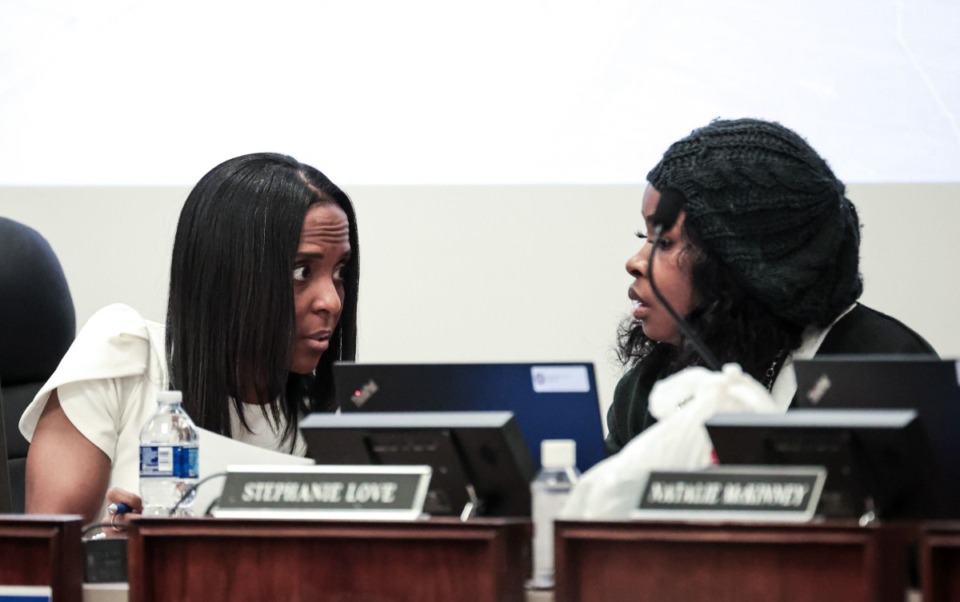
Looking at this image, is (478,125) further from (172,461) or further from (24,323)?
(172,461)

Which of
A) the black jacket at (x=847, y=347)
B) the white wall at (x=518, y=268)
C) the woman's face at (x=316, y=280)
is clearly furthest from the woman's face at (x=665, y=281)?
the white wall at (x=518, y=268)

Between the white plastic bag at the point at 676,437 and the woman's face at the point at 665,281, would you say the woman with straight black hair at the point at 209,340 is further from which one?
the white plastic bag at the point at 676,437

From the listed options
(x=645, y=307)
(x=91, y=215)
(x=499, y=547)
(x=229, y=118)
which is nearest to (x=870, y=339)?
(x=645, y=307)

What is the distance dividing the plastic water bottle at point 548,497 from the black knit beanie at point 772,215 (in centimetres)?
65

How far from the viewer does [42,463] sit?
1966 millimetres

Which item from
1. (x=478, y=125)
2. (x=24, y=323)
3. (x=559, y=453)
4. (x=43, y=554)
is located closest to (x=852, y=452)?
(x=559, y=453)

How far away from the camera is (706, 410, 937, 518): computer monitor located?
3.80ft

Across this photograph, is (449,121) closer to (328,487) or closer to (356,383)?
(356,383)

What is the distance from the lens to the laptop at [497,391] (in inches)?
57.2

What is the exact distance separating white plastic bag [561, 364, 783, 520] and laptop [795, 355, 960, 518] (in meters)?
0.07

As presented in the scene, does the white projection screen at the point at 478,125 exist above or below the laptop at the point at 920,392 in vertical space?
above

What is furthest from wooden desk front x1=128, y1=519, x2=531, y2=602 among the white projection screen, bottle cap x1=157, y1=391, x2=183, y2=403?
the white projection screen

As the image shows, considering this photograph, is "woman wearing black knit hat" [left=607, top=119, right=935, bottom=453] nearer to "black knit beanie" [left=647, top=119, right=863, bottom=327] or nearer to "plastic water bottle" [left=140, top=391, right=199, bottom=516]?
"black knit beanie" [left=647, top=119, right=863, bottom=327]

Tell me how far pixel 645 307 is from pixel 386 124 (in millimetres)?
1065
